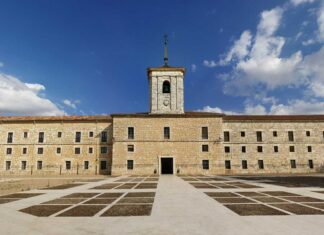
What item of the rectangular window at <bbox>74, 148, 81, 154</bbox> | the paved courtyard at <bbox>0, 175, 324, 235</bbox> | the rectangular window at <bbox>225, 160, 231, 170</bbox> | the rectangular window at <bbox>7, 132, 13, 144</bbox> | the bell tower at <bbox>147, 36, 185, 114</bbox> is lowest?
the paved courtyard at <bbox>0, 175, 324, 235</bbox>

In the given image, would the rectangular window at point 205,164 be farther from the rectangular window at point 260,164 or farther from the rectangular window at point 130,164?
the rectangular window at point 130,164

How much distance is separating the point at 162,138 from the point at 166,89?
7501mm

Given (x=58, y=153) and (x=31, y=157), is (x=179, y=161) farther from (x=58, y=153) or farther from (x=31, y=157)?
(x=31, y=157)

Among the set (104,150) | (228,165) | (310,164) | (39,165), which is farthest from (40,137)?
(310,164)

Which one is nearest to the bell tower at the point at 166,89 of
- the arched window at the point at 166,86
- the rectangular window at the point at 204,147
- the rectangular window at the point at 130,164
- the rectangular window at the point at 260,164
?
the arched window at the point at 166,86

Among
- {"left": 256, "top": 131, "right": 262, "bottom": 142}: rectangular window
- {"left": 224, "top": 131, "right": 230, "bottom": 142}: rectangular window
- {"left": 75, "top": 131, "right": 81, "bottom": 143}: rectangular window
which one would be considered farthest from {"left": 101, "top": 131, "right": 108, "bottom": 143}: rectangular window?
{"left": 256, "top": 131, "right": 262, "bottom": 142}: rectangular window

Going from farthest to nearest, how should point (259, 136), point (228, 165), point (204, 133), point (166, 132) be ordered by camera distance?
point (259, 136)
point (228, 165)
point (204, 133)
point (166, 132)

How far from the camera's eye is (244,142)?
36562 mm

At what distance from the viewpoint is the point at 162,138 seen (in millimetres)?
32688

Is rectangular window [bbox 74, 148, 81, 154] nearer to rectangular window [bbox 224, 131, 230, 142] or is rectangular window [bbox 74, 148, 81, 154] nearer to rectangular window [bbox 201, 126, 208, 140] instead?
rectangular window [bbox 201, 126, 208, 140]

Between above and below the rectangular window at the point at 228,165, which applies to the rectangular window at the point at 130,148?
above

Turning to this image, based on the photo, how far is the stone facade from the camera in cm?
3291

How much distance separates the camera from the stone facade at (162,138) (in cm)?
3291

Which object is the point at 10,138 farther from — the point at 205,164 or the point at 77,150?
the point at 205,164
